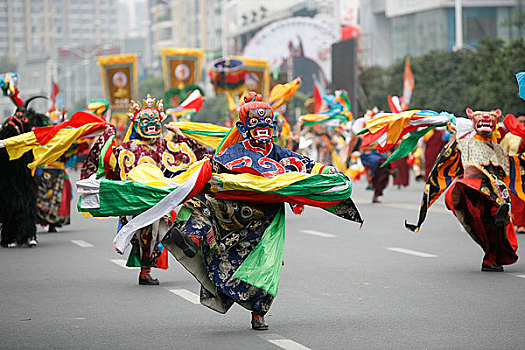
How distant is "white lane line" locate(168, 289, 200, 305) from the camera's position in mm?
9383

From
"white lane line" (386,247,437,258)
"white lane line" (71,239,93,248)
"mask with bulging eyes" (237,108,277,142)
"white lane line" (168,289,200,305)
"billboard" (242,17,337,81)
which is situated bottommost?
"white lane line" (71,239,93,248)

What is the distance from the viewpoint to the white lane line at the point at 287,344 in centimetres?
713

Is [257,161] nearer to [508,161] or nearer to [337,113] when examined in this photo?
[508,161]

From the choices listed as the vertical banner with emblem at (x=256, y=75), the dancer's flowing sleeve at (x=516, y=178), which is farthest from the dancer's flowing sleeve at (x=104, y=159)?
the vertical banner with emblem at (x=256, y=75)

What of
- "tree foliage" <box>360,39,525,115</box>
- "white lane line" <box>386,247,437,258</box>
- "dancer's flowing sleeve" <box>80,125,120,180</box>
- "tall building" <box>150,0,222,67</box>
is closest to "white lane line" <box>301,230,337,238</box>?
"white lane line" <box>386,247,437,258</box>

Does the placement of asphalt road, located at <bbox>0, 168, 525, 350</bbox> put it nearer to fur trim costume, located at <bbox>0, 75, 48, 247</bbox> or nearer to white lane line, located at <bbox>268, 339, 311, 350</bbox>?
white lane line, located at <bbox>268, 339, 311, 350</bbox>

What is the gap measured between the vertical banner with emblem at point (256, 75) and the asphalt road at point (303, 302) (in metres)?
10.3

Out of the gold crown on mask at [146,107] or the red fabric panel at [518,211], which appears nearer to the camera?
the gold crown on mask at [146,107]

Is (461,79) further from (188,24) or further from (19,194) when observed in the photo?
(188,24)

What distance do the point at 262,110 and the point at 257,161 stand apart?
15.6 inches

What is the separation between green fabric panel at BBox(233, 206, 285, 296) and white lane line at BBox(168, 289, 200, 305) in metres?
1.53

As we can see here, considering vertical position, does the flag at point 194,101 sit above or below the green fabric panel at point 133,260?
above

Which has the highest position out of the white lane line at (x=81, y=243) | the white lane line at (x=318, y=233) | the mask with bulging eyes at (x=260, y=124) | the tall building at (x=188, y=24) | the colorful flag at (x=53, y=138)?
the tall building at (x=188, y=24)

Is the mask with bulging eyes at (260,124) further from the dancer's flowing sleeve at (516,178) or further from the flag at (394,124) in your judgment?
the dancer's flowing sleeve at (516,178)
